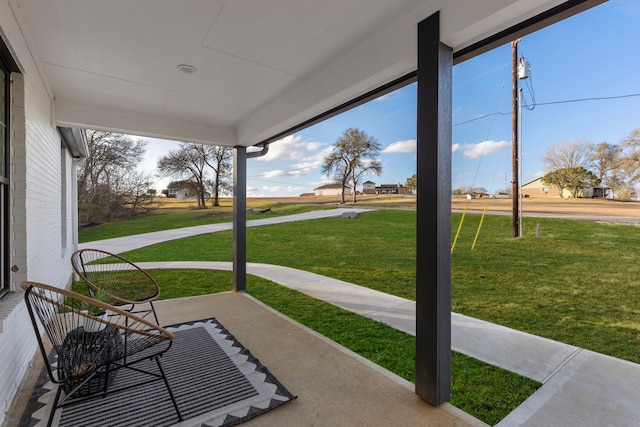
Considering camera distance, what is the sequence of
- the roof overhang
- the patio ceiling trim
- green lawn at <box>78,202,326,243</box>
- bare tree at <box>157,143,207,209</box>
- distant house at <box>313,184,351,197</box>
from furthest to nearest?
distant house at <box>313,184,351,197</box> → bare tree at <box>157,143,207,209</box> → green lawn at <box>78,202,326,243</box> → the roof overhang → the patio ceiling trim

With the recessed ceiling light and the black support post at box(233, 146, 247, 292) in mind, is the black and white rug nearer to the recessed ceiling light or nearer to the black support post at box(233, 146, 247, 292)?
the black support post at box(233, 146, 247, 292)

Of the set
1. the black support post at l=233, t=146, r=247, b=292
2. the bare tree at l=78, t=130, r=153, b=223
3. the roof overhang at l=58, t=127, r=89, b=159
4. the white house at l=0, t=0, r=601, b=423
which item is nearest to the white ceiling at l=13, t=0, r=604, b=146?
the white house at l=0, t=0, r=601, b=423

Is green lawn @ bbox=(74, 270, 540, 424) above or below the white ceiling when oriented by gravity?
below

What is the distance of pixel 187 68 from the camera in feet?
8.15

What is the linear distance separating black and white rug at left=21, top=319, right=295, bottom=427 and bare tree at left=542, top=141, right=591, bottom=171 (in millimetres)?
8132

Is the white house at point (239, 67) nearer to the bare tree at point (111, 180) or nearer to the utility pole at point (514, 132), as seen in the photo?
the utility pole at point (514, 132)

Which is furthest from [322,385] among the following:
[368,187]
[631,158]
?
[368,187]

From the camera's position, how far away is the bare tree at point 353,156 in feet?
50.8

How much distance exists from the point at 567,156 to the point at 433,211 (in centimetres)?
752

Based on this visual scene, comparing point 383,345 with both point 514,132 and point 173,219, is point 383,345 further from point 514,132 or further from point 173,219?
point 173,219

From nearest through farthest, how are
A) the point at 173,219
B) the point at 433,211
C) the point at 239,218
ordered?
the point at 433,211
the point at 239,218
the point at 173,219

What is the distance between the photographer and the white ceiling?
1.68 meters

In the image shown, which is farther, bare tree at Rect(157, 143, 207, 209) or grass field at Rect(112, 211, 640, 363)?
bare tree at Rect(157, 143, 207, 209)

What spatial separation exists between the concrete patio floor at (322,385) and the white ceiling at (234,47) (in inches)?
84.3
